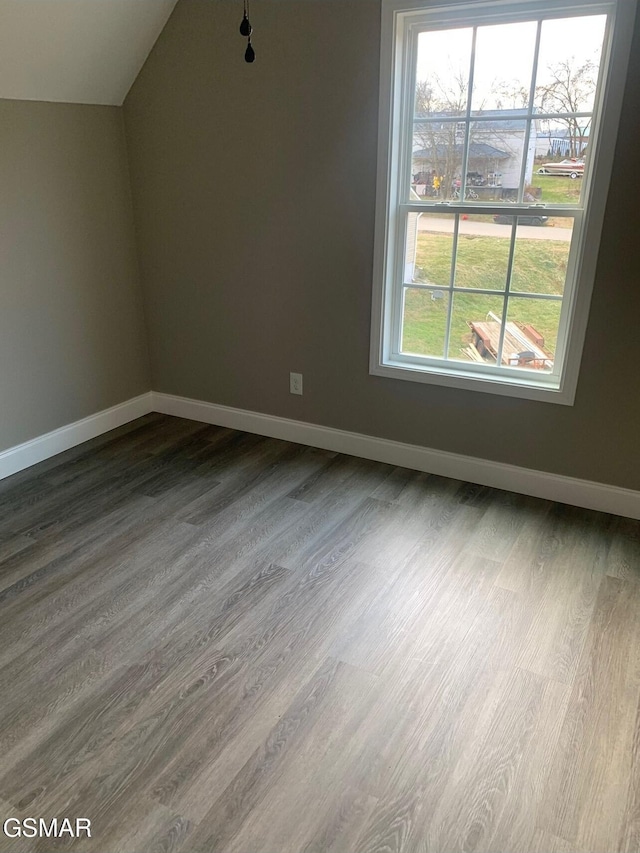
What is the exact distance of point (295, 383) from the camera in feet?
10.8

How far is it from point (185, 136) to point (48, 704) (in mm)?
2620

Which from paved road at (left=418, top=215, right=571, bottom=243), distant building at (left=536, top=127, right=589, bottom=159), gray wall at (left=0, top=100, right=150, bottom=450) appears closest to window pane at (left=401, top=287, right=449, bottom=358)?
paved road at (left=418, top=215, right=571, bottom=243)

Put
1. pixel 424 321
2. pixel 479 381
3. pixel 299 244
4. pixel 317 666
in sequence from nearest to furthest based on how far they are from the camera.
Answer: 1. pixel 317 666
2. pixel 479 381
3. pixel 424 321
4. pixel 299 244

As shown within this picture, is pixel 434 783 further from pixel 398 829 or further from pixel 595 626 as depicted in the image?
pixel 595 626

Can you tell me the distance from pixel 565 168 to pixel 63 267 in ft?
7.71

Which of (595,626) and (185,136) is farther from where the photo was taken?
(185,136)

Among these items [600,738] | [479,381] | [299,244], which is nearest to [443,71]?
[299,244]

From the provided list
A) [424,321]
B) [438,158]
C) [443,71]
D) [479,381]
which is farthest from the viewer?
[424,321]

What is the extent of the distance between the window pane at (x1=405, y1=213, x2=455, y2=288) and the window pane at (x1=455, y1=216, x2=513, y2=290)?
0.18ft

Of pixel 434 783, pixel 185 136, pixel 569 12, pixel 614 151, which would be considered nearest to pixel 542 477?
pixel 614 151

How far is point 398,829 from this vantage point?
142cm

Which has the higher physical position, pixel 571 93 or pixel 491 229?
pixel 571 93

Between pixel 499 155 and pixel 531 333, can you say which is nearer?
pixel 499 155

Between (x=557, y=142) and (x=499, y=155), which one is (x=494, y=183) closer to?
(x=499, y=155)
